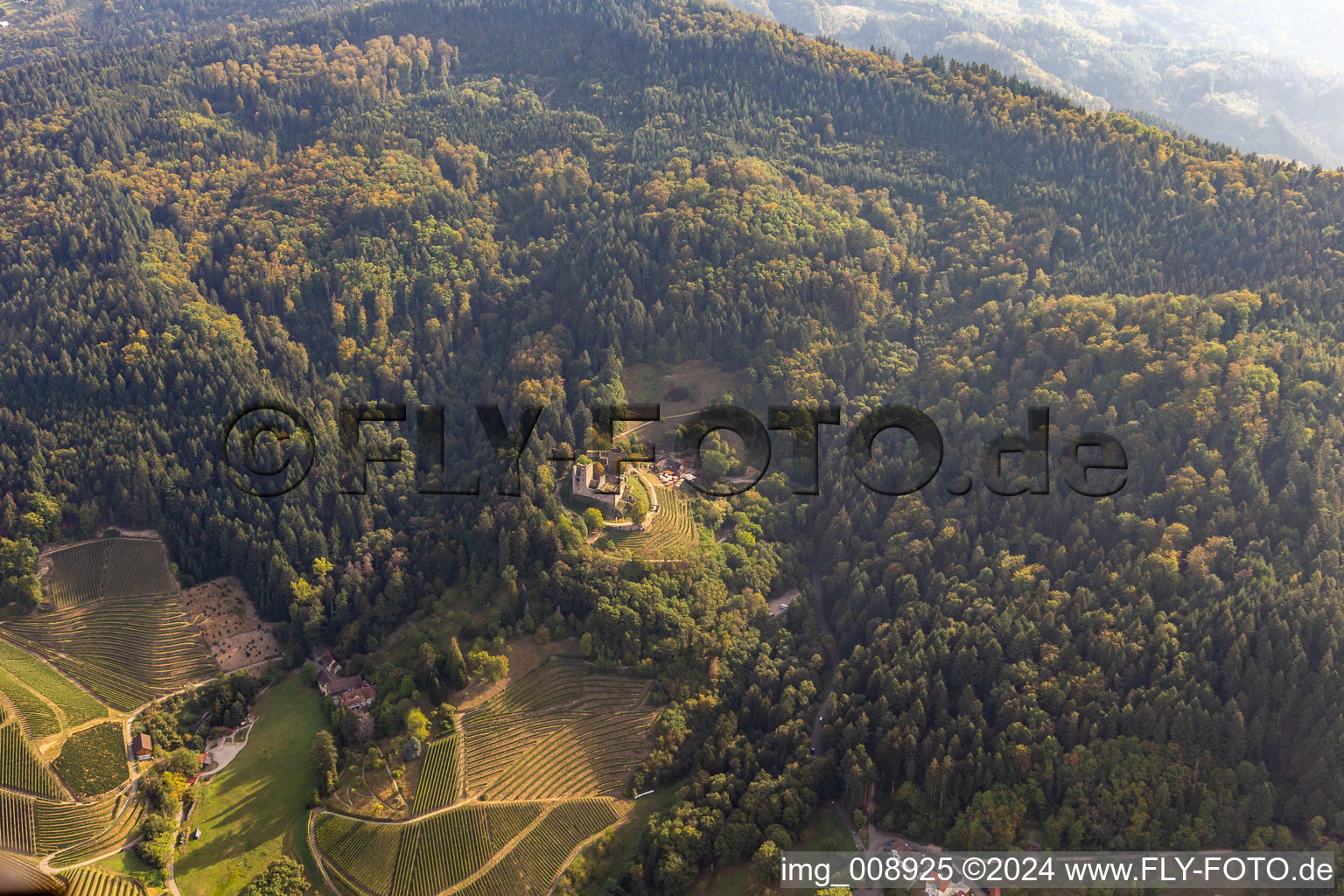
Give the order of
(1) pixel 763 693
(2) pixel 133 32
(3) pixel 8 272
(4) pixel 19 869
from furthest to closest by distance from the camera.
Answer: (2) pixel 133 32, (3) pixel 8 272, (1) pixel 763 693, (4) pixel 19 869

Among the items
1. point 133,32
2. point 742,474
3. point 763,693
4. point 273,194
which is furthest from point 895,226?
point 133,32

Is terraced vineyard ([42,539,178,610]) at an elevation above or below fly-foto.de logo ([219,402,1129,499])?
below

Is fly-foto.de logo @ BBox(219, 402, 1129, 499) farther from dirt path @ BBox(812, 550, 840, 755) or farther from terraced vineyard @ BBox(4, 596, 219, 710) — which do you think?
terraced vineyard @ BBox(4, 596, 219, 710)

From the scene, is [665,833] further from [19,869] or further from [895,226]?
[895,226]

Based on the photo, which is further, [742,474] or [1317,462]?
[742,474]

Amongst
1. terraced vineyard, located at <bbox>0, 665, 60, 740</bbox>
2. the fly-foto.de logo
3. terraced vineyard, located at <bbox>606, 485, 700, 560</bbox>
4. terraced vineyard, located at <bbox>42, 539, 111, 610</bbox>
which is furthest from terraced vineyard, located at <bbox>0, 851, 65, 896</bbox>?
terraced vineyard, located at <bbox>42, 539, 111, 610</bbox>
